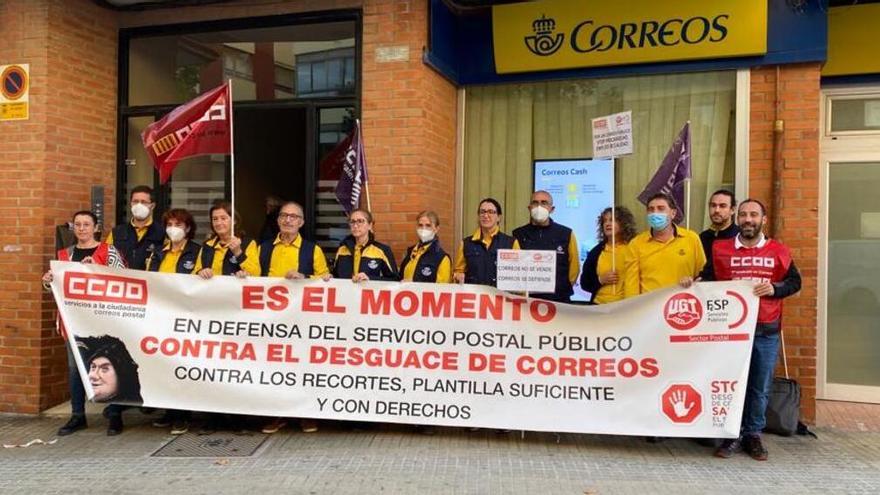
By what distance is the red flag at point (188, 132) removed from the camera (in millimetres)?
5926

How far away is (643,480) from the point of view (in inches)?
181

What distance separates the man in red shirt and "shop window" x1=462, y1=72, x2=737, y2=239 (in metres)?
1.51

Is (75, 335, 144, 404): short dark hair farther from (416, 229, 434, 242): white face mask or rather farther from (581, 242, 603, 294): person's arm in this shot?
(581, 242, 603, 294): person's arm

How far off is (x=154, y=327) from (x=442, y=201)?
274 cm

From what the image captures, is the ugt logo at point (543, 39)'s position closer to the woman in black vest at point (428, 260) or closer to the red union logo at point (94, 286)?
the woman in black vest at point (428, 260)

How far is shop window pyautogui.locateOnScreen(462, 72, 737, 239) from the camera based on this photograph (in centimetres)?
652

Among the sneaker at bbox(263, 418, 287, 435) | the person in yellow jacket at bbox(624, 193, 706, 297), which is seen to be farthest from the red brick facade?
the sneaker at bbox(263, 418, 287, 435)

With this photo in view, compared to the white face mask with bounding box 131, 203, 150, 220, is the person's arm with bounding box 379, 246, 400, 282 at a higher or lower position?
lower

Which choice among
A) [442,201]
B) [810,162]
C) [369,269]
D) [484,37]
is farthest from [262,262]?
[810,162]

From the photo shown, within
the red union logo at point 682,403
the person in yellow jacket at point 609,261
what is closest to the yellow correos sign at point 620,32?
the person in yellow jacket at point 609,261

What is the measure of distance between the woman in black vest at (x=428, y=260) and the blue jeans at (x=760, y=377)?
2247 millimetres

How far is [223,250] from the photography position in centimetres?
566

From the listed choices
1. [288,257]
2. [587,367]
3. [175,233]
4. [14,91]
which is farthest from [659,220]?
[14,91]

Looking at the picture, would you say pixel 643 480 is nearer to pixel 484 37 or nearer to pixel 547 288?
pixel 547 288
